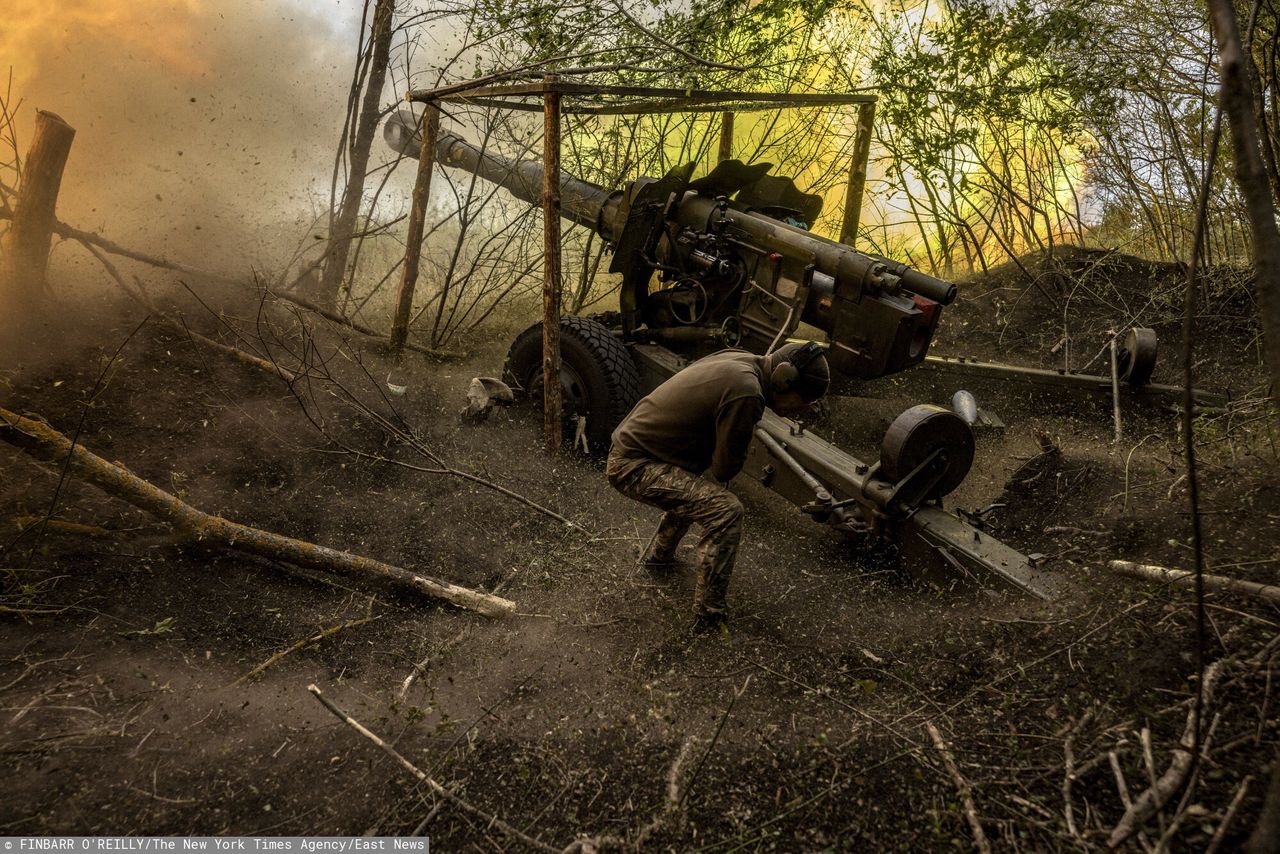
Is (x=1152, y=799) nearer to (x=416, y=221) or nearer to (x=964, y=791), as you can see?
(x=964, y=791)

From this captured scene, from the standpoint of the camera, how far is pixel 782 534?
4645 mm

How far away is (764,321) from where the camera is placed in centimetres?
534

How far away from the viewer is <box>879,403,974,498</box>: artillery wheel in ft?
12.4

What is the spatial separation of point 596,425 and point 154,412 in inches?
117

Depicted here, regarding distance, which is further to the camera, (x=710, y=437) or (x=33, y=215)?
(x=33, y=215)

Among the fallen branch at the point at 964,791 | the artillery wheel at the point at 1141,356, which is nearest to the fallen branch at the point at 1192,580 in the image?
the fallen branch at the point at 964,791

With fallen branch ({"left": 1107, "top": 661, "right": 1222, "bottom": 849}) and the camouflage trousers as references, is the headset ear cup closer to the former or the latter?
the camouflage trousers

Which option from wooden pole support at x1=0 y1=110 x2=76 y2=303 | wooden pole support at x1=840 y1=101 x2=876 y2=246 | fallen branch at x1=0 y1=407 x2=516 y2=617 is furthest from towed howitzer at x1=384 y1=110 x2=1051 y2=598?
wooden pole support at x1=0 y1=110 x2=76 y2=303

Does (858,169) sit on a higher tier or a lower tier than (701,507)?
higher

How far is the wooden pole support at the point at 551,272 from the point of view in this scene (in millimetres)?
4855

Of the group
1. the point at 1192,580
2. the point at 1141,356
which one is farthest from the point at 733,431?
the point at 1141,356

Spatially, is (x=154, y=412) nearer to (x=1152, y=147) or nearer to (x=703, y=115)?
(x=703, y=115)

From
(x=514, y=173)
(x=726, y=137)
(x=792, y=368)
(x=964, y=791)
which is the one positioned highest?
(x=726, y=137)

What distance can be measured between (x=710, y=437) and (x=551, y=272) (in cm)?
210
